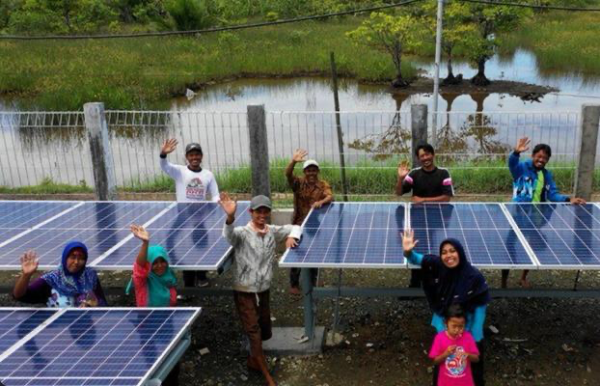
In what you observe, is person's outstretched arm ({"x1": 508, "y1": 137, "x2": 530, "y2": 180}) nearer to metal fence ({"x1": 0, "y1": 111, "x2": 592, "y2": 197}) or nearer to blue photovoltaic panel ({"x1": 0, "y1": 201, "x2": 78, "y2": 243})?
metal fence ({"x1": 0, "y1": 111, "x2": 592, "y2": 197})

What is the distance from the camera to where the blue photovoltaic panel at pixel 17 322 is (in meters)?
4.36

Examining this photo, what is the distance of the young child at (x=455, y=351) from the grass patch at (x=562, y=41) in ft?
85.3

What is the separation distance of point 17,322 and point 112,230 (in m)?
1.81

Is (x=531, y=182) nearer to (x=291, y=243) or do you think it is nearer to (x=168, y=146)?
(x=291, y=243)

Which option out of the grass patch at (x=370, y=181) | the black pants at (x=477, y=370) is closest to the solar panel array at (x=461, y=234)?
the black pants at (x=477, y=370)

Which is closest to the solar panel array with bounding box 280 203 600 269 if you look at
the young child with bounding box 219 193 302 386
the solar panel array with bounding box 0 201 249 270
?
the young child with bounding box 219 193 302 386

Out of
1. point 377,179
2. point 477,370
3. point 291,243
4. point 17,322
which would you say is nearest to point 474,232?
point 477,370

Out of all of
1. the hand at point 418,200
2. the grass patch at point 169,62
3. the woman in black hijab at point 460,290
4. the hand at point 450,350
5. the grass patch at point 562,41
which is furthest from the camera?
the grass patch at point 562,41

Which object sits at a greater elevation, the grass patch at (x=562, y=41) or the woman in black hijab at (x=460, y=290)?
the grass patch at (x=562, y=41)

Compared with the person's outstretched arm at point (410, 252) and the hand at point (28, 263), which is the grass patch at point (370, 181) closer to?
the person's outstretched arm at point (410, 252)

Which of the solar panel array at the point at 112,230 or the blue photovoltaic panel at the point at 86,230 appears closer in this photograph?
the solar panel array at the point at 112,230

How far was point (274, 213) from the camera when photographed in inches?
344

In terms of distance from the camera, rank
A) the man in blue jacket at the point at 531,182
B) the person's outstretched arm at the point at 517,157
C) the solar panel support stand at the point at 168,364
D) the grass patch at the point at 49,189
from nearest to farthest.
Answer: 1. the solar panel support stand at the point at 168,364
2. the person's outstretched arm at the point at 517,157
3. the man in blue jacket at the point at 531,182
4. the grass patch at the point at 49,189

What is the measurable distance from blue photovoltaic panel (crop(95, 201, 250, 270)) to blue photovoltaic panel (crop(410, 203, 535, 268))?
6.33 feet
